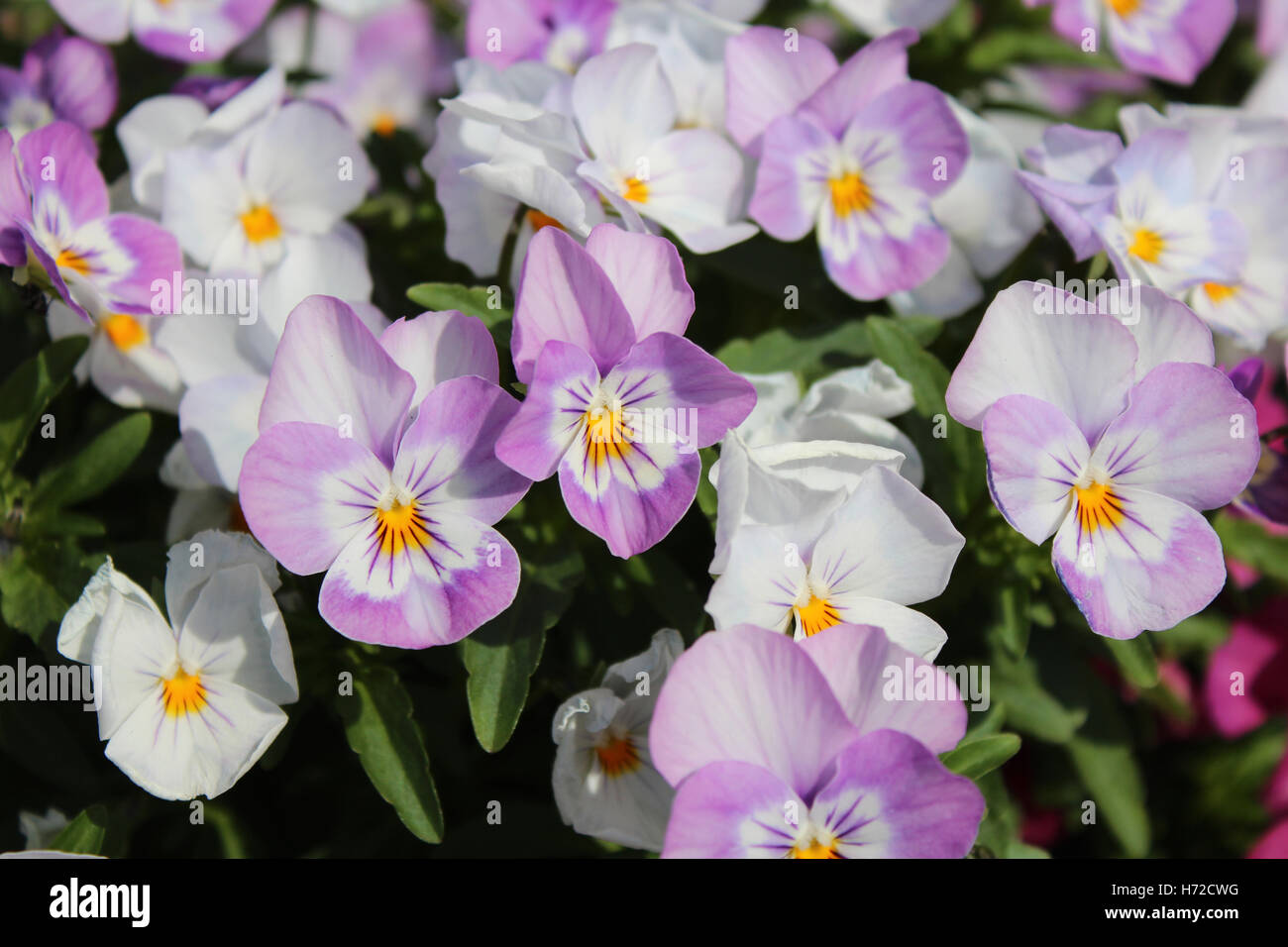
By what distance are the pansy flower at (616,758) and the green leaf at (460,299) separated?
0.30 meters

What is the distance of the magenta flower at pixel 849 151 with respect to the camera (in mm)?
1126

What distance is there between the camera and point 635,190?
43.7 inches

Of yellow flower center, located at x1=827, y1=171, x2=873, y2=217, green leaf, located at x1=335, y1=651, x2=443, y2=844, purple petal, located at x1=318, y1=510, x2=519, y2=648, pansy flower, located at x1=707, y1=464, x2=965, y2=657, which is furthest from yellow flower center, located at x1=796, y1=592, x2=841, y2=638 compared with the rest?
yellow flower center, located at x1=827, y1=171, x2=873, y2=217

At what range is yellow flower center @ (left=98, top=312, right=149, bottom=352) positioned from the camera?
1134mm

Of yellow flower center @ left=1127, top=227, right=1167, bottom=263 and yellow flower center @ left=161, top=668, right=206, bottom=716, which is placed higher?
yellow flower center @ left=1127, top=227, right=1167, bottom=263

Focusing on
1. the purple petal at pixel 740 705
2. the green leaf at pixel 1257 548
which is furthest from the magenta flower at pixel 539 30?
the green leaf at pixel 1257 548

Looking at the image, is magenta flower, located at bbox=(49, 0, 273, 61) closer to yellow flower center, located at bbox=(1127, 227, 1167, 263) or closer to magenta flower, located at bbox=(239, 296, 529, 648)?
magenta flower, located at bbox=(239, 296, 529, 648)

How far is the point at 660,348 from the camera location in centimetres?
86

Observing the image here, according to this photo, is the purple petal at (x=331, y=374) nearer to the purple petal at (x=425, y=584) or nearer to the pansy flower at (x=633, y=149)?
the purple petal at (x=425, y=584)

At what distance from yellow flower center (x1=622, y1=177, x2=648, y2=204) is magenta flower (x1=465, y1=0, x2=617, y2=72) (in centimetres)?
25

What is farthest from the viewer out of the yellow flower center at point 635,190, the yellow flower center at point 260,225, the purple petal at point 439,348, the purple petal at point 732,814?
the yellow flower center at point 260,225

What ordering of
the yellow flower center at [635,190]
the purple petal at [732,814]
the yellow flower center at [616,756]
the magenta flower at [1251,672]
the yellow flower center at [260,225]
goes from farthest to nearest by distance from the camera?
1. the magenta flower at [1251,672]
2. the yellow flower center at [260,225]
3. the yellow flower center at [635,190]
4. the yellow flower center at [616,756]
5. the purple petal at [732,814]
